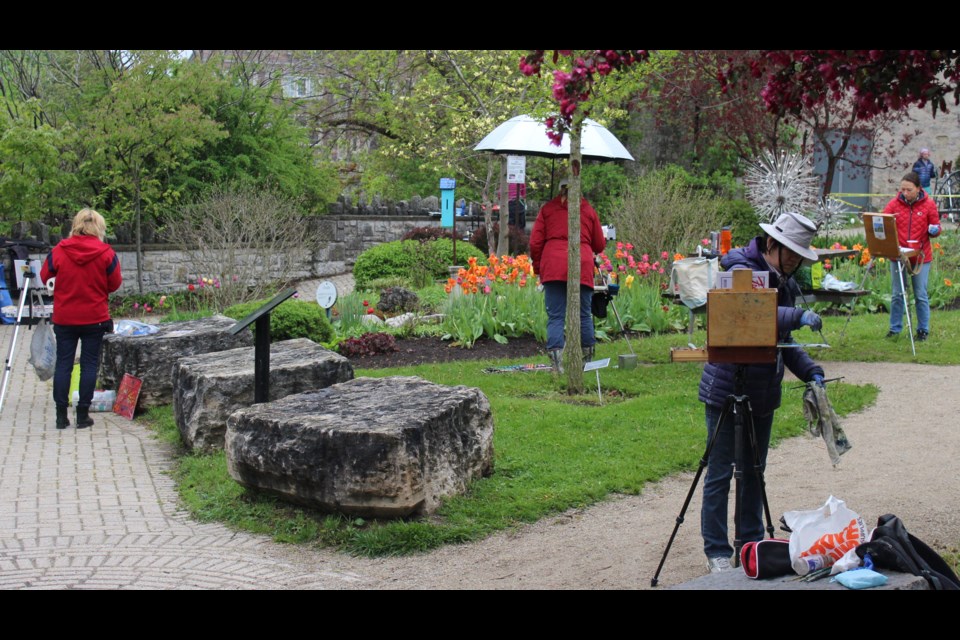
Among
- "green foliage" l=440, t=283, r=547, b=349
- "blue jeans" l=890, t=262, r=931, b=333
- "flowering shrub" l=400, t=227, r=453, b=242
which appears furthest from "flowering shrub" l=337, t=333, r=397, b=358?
"flowering shrub" l=400, t=227, r=453, b=242

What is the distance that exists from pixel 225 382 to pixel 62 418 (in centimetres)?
202

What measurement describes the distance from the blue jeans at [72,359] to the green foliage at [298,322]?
203 centimetres

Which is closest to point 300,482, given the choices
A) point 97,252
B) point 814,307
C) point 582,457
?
point 582,457

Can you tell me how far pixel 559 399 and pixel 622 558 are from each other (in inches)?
142

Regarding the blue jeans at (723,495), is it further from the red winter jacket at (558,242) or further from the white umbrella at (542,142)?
the white umbrella at (542,142)

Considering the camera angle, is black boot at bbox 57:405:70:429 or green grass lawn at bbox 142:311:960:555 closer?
green grass lawn at bbox 142:311:960:555

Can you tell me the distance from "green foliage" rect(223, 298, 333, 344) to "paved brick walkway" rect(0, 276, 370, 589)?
8.06ft

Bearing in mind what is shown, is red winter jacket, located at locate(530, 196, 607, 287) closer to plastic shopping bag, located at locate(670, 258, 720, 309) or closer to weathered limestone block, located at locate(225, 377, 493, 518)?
plastic shopping bag, located at locate(670, 258, 720, 309)

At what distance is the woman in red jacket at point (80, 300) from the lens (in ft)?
28.0

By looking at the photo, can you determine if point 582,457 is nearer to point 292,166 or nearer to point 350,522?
point 350,522

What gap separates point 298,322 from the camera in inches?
422

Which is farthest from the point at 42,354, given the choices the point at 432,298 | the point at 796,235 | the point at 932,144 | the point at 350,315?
the point at 932,144

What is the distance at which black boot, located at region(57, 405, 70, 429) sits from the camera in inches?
336

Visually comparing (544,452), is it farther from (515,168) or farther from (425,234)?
(425,234)
